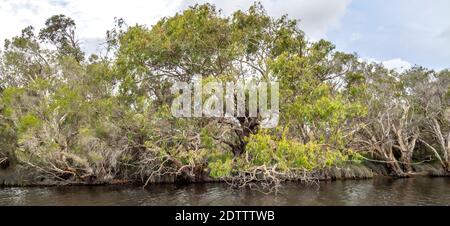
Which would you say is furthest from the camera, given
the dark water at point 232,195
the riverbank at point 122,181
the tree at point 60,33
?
the tree at point 60,33

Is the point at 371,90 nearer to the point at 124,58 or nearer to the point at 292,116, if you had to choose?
the point at 292,116

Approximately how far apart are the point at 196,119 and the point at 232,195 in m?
5.32

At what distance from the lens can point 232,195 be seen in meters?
22.5

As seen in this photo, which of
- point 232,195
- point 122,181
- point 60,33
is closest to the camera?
point 232,195

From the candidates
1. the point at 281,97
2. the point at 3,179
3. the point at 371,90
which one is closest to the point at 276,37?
the point at 281,97

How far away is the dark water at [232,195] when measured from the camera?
67.5 feet

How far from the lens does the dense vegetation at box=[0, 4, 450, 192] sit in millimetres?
21469

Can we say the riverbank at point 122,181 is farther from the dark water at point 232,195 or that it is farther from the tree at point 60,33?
the tree at point 60,33

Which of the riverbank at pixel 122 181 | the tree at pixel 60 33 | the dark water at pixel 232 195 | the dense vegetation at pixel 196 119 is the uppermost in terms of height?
the tree at pixel 60 33

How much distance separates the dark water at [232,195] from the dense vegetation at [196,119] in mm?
1214

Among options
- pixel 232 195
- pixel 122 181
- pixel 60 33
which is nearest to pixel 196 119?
pixel 232 195

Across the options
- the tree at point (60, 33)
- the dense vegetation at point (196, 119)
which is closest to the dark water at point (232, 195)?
the dense vegetation at point (196, 119)

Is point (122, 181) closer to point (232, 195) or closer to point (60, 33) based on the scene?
point (232, 195)
